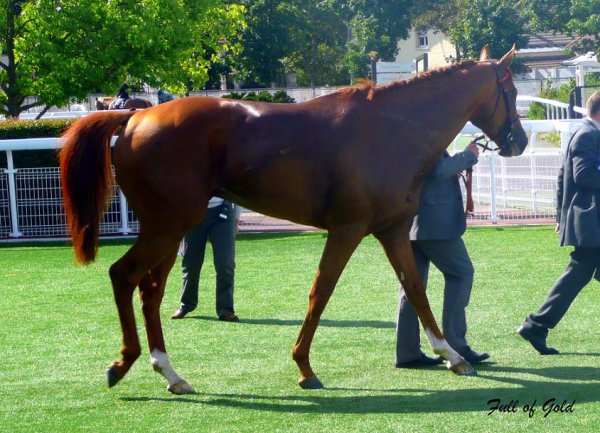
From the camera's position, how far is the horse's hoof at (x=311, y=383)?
19.3 ft

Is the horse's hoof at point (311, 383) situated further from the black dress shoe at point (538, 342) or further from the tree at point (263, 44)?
the tree at point (263, 44)

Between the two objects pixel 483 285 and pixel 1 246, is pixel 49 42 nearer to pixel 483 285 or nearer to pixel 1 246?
pixel 1 246

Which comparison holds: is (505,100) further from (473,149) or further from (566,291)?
(566,291)

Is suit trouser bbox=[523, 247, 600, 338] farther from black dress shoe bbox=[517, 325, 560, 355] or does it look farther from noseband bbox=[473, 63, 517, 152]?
noseband bbox=[473, 63, 517, 152]

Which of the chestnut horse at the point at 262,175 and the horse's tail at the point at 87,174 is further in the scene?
the horse's tail at the point at 87,174

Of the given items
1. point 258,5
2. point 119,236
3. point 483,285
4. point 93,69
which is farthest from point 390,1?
point 483,285

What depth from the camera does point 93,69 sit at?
21.3 metres

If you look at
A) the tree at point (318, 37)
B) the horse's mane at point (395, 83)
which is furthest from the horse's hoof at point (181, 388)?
the tree at point (318, 37)

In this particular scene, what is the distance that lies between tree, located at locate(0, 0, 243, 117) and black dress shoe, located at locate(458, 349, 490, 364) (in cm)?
1588

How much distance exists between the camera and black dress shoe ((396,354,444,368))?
647 centimetres

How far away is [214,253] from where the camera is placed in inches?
344

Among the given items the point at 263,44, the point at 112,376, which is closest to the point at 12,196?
the point at 112,376

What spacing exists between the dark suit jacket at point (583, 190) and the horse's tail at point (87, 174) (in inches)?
111

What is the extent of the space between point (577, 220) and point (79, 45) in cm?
1643
